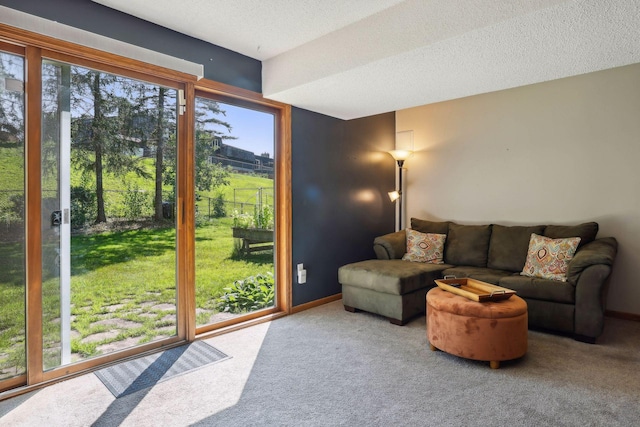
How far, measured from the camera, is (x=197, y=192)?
10.2ft

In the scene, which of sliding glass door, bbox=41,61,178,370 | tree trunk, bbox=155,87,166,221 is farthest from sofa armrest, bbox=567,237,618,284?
tree trunk, bbox=155,87,166,221

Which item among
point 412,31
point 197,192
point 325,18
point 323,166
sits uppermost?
point 325,18

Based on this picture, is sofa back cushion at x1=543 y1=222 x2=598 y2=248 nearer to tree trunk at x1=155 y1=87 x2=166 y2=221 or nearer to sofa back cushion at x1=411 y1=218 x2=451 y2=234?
sofa back cushion at x1=411 y1=218 x2=451 y2=234

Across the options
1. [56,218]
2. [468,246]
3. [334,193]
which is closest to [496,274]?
[468,246]

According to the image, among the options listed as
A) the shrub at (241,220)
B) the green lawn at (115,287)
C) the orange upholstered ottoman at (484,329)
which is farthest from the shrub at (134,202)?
the orange upholstered ottoman at (484,329)

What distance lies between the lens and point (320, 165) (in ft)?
13.3

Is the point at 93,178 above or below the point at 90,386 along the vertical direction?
above

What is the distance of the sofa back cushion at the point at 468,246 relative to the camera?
4.01 meters

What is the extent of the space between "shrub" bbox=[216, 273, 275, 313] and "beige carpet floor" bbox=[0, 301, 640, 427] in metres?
0.49

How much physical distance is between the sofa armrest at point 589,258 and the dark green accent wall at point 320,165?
2226 millimetres

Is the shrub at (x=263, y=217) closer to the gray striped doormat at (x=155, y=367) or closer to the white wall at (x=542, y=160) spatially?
the gray striped doormat at (x=155, y=367)

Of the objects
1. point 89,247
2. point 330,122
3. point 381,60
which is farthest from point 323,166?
point 89,247

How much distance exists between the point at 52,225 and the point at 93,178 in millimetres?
404

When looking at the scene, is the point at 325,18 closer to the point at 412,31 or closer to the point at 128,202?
the point at 412,31
